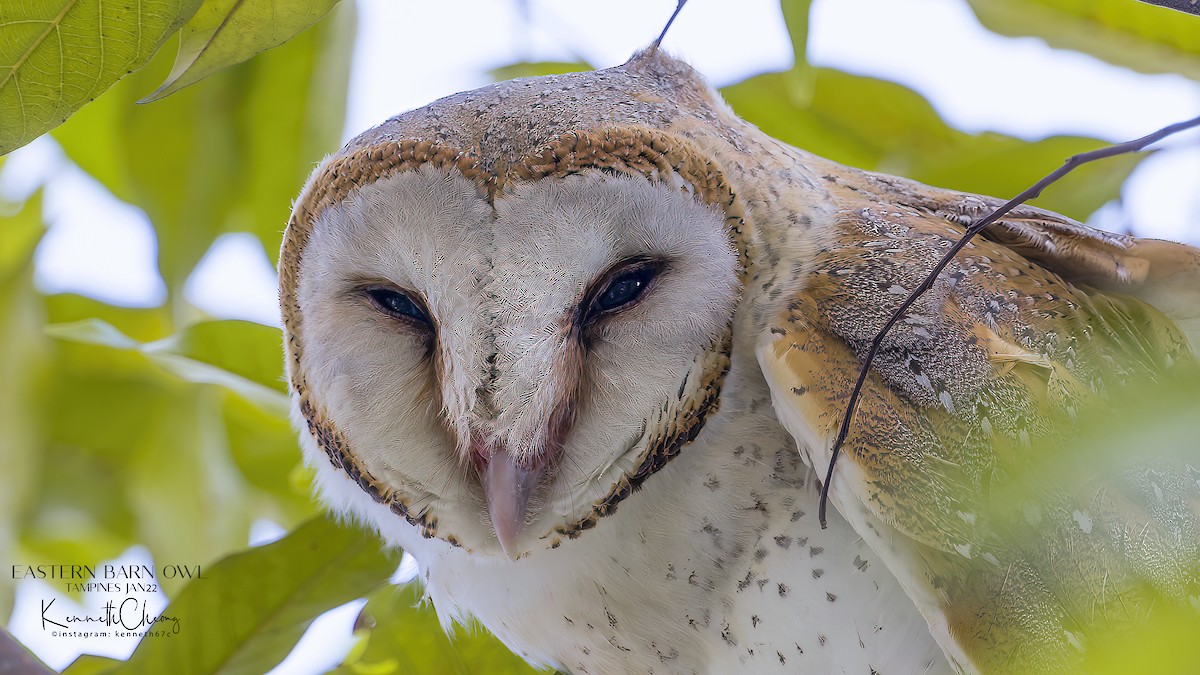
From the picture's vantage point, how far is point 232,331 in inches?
55.7

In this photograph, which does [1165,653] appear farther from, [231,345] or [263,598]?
[231,345]

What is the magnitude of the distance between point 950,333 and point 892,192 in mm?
289

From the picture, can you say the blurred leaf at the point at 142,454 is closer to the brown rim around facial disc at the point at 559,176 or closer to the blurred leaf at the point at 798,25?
the brown rim around facial disc at the point at 559,176

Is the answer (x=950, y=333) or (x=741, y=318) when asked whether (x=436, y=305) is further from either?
(x=950, y=333)

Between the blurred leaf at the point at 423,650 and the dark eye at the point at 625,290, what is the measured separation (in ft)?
1.72

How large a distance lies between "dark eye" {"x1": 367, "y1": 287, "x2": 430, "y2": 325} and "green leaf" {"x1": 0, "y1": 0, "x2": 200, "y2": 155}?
31 cm

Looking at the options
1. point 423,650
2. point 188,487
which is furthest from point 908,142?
point 188,487

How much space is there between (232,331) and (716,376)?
758mm

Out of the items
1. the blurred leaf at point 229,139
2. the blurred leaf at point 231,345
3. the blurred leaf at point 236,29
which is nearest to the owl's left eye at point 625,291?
the blurred leaf at point 236,29

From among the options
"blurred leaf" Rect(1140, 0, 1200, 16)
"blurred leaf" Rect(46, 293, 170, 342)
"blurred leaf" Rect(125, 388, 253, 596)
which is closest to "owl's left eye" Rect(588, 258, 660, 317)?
"blurred leaf" Rect(1140, 0, 1200, 16)

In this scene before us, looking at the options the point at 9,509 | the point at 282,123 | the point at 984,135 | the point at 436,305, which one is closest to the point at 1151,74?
the point at 984,135

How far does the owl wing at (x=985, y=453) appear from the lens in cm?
82

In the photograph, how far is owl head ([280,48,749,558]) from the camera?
0.90m

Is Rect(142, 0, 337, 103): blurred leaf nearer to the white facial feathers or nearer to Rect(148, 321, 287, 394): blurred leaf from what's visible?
the white facial feathers
